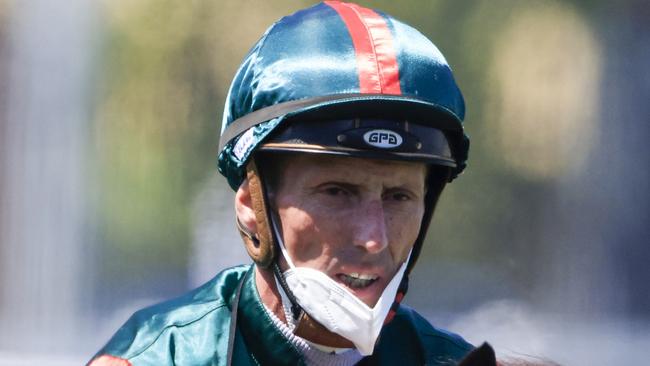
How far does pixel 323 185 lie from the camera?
8.15 ft

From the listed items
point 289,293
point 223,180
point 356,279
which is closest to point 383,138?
point 356,279

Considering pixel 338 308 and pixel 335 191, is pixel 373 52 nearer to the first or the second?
pixel 335 191

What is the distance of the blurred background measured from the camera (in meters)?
5.10

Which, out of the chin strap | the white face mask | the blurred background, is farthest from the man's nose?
the blurred background

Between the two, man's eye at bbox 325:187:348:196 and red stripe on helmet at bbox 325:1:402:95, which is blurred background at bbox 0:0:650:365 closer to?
red stripe on helmet at bbox 325:1:402:95

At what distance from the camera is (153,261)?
511 centimetres

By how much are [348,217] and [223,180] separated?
2800 mm

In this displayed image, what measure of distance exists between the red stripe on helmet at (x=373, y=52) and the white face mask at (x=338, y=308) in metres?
0.45

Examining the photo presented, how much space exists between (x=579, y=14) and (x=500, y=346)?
5.65 feet

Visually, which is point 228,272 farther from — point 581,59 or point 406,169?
point 581,59

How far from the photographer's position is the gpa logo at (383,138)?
8.00 ft

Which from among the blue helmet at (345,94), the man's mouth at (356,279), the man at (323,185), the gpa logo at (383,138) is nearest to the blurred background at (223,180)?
the man at (323,185)

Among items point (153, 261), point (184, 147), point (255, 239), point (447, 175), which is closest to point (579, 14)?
point (184, 147)

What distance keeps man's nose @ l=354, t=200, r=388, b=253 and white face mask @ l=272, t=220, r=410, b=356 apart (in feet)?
0.39
